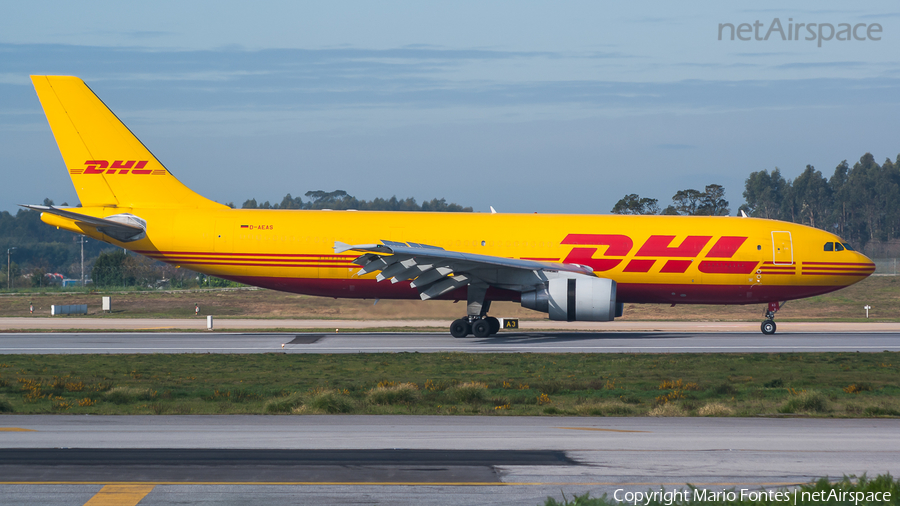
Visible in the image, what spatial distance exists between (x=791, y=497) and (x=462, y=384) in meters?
10.3

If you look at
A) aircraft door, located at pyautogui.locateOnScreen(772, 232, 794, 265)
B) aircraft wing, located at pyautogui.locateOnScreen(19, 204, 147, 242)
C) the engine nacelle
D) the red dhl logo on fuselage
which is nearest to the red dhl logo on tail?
aircraft wing, located at pyautogui.locateOnScreen(19, 204, 147, 242)

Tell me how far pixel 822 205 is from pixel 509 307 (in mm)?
112657

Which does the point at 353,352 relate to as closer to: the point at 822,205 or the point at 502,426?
the point at 502,426

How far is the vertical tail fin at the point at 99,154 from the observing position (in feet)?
97.3

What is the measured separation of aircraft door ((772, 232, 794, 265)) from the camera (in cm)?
2933

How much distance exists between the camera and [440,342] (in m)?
27.3

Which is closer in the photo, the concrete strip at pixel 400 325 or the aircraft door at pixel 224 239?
the aircraft door at pixel 224 239

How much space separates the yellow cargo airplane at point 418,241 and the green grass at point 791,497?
1994 centimetres

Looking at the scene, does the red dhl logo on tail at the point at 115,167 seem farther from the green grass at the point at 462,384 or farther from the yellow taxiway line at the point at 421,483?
the yellow taxiway line at the point at 421,483

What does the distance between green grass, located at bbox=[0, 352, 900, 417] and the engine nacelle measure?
12.0 ft

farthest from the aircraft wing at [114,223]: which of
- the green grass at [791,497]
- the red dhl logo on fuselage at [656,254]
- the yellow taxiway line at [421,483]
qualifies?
the green grass at [791,497]

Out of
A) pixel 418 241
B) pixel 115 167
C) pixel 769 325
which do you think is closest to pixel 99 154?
pixel 115 167

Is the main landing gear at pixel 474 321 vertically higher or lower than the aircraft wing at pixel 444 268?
lower

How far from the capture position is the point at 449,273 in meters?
27.5
